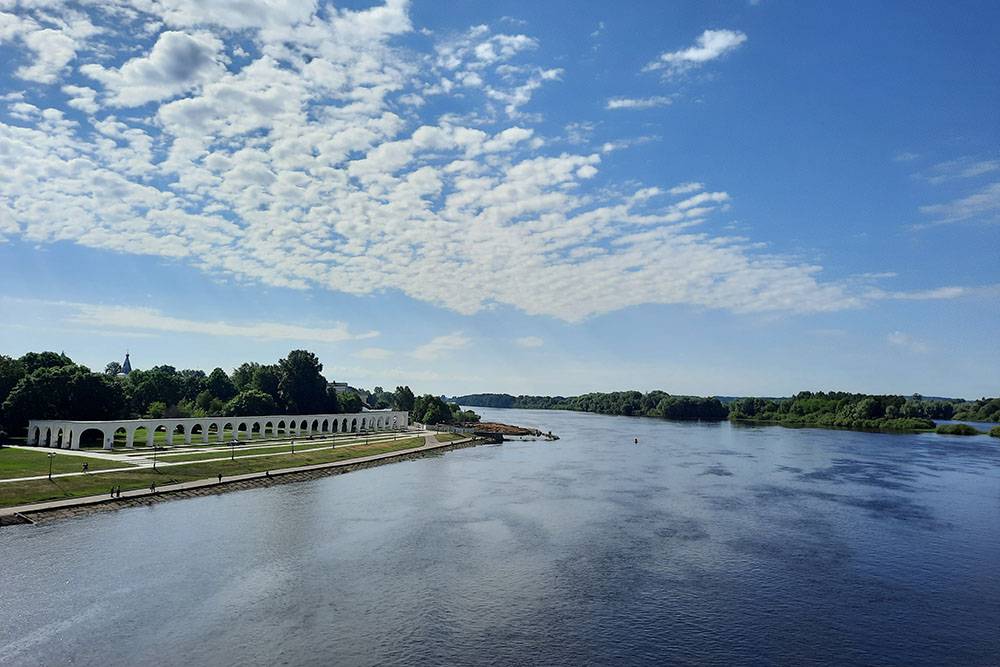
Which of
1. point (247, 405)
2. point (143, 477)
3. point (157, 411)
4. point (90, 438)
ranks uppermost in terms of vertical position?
point (247, 405)

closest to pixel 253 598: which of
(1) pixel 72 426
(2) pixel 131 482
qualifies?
(2) pixel 131 482

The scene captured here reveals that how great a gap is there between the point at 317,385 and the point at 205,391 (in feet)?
79.2

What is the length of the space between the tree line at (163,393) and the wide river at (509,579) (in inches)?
1532

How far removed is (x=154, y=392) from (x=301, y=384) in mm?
29773

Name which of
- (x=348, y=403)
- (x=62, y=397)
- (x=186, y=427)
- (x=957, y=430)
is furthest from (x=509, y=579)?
(x=957, y=430)

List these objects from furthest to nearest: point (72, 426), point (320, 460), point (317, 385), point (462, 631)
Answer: point (317, 385), point (320, 460), point (72, 426), point (462, 631)

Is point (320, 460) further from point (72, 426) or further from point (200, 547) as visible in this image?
point (200, 547)

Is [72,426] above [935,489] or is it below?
above

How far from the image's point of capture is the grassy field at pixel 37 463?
5909 centimetres

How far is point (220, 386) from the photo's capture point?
487 feet

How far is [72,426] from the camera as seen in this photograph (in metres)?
77.2

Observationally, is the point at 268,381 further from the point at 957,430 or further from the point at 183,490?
the point at 957,430

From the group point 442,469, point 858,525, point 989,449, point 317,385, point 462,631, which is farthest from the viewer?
point 317,385

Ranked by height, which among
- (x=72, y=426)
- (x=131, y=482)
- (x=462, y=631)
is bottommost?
(x=462, y=631)
